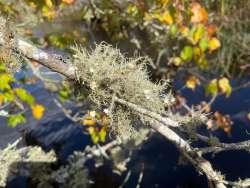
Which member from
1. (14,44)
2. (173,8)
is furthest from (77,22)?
(14,44)

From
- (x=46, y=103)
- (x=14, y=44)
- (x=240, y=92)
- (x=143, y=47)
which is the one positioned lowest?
(x=14, y=44)

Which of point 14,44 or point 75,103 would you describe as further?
point 75,103

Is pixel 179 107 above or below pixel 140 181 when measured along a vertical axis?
above

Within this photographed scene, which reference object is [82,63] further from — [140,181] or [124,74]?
[140,181]

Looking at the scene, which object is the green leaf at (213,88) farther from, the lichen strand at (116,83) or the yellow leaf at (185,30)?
the lichen strand at (116,83)

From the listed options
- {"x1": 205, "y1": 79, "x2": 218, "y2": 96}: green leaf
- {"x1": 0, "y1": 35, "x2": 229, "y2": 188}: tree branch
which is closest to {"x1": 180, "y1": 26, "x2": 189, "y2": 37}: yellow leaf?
{"x1": 205, "y1": 79, "x2": 218, "y2": 96}: green leaf

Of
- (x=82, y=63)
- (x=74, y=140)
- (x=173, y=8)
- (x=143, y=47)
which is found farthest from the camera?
(x=143, y=47)

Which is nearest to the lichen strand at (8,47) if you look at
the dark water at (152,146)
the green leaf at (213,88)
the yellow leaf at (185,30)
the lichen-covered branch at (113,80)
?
the lichen-covered branch at (113,80)
